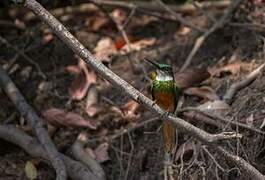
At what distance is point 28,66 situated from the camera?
17.3ft

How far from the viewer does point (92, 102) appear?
490 cm

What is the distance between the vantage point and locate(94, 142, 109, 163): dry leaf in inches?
174

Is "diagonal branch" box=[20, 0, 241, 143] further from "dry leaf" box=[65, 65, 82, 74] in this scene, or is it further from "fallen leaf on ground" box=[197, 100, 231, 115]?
"dry leaf" box=[65, 65, 82, 74]

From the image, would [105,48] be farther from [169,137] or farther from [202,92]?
[169,137]

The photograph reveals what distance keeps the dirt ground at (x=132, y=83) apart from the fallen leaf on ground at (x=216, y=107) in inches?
1.5

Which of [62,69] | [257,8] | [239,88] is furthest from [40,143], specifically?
[257,8]

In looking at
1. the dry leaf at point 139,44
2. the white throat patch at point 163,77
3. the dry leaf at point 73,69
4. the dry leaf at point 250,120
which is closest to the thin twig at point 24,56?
the dry leaf at point 73,69

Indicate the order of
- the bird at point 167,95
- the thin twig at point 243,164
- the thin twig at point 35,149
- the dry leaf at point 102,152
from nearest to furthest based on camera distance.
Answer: the thin twig at point 243,164 → the bird at point 167,95 → the thin twig at point 35,149 → the dry leaf at point 102,152

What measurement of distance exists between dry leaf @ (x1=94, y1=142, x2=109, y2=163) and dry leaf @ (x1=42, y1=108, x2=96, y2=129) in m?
0.19

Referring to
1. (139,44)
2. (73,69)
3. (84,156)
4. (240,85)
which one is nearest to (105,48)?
(139,44)

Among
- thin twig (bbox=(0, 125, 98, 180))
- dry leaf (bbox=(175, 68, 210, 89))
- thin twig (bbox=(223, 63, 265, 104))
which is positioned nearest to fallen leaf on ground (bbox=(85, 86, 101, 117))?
thin twig (bbox=(0, 125, 98, 180))

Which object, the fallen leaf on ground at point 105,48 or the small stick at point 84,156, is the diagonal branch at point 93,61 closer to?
the small stick at point 84,156

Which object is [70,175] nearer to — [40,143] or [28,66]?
[40,143]

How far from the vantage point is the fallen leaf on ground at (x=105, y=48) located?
5453 mm
